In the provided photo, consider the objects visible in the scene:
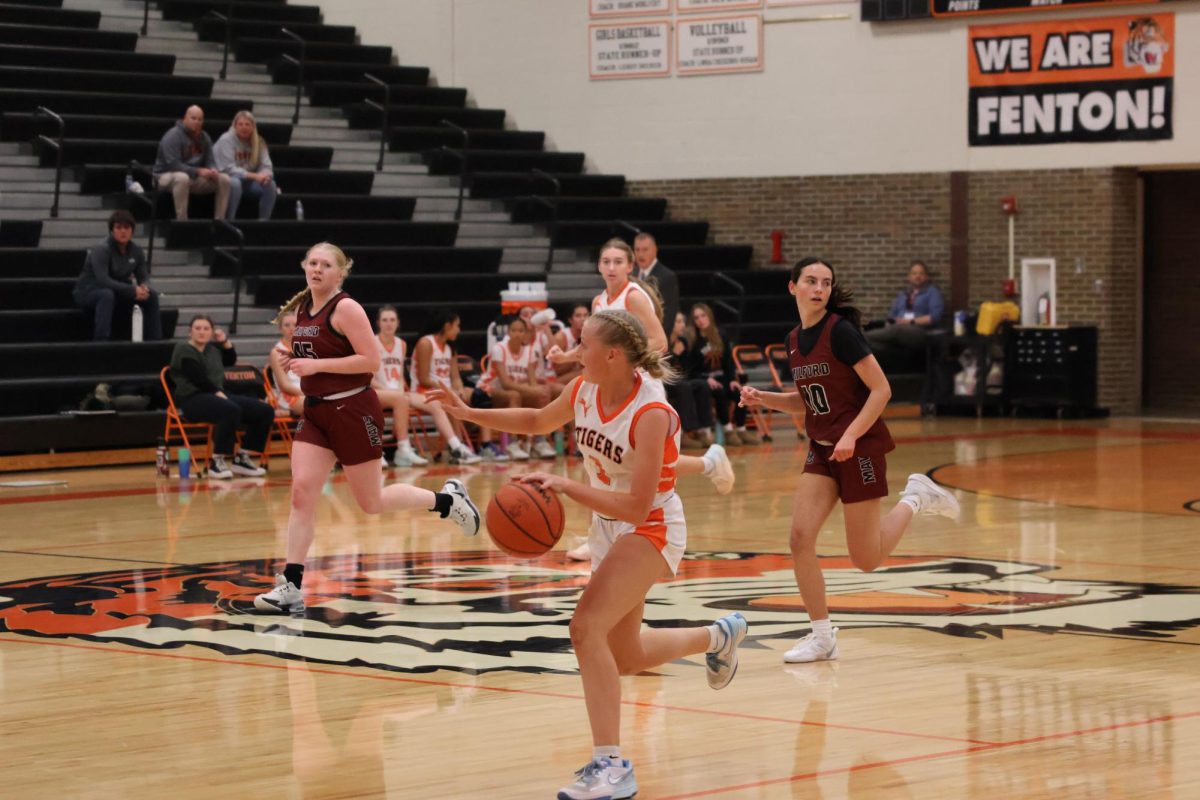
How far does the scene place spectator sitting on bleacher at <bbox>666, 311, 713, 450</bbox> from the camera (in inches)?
683

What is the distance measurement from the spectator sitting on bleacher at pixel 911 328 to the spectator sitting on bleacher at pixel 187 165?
7812mm

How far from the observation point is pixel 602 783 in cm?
495

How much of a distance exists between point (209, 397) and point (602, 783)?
34.5ft

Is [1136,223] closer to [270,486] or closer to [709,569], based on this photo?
[270,486]

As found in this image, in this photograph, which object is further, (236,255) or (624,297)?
(236,255)

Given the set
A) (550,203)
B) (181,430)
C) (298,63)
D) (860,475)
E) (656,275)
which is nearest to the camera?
(860,475)

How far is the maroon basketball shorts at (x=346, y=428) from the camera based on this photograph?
332 inches

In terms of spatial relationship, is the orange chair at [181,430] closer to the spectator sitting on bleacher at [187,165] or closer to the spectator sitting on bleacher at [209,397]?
the spectator sitting on bleacher at [209,397]

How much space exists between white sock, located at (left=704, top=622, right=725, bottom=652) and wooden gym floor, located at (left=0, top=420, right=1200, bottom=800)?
0.98 ft

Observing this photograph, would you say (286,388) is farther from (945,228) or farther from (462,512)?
(945,228)

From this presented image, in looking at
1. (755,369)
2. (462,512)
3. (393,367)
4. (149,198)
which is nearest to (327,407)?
(462,512)

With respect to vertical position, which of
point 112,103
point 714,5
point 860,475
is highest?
point 714,5

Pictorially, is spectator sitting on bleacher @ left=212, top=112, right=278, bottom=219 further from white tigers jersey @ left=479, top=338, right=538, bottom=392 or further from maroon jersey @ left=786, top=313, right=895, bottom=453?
maroon jersey @ left=786, top=313, right=895, bottom=453

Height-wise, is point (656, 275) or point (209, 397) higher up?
point (656, 275)
